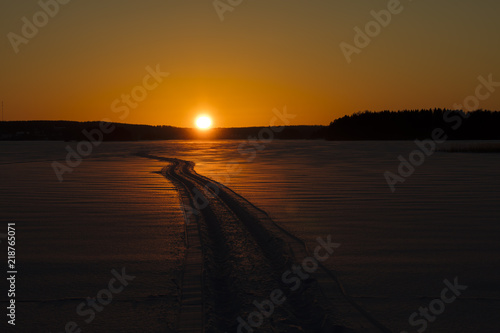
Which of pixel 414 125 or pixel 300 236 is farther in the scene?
pixel 414 125

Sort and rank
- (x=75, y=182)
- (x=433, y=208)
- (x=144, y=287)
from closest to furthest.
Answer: (x=144, y=287), (x=433, y=208), (x=75, y=182)

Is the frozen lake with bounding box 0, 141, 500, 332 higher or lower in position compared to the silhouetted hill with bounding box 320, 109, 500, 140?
lower

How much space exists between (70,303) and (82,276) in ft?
2.65

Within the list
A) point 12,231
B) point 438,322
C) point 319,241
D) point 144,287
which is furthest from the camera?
point 12,231

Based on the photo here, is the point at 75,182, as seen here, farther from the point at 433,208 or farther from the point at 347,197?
the point at 433,208

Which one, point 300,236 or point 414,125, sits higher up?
point 414,125

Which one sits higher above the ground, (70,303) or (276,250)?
(276,250)

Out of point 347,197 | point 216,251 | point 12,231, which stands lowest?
point 216,251

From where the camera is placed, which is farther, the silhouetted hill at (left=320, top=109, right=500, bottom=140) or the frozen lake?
the silhouetted hill at (left=320, top=109, right=500, bottom=140)

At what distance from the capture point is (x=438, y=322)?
361 cm

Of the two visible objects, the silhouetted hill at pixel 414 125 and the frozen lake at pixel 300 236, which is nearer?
the frozen lake at pixel 300 236

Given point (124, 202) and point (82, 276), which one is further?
point (124, 202)

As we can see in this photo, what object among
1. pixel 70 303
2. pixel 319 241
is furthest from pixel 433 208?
pixel 70 303

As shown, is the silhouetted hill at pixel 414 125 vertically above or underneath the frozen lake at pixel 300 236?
above
